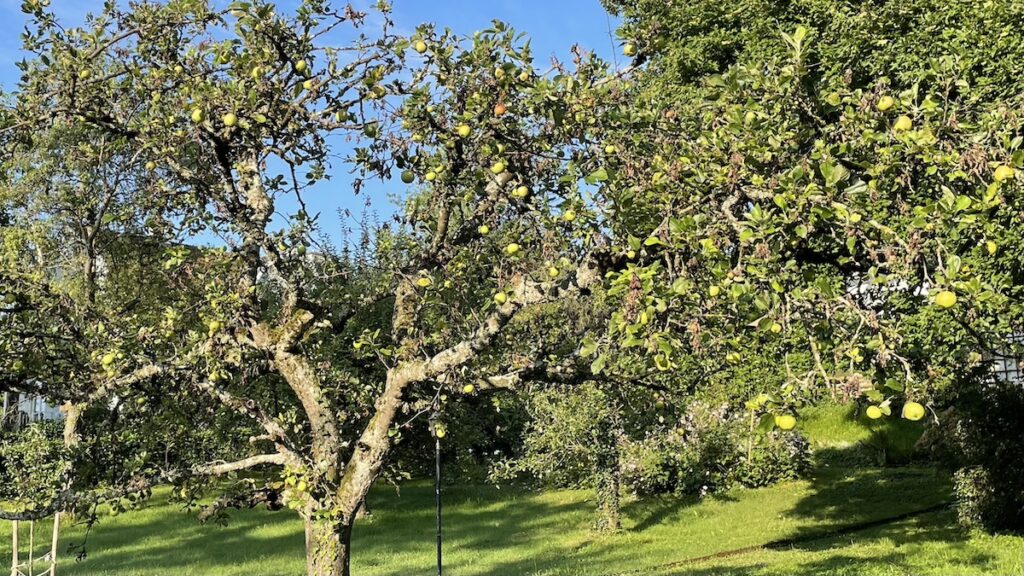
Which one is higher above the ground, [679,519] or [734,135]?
[734,135]

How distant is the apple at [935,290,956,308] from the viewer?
10.4ft

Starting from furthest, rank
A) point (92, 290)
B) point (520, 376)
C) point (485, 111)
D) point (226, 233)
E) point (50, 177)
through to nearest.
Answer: point (50, 177) < point (92, 290) < point (226, 233) < point (520, 376) < point (485, 111)

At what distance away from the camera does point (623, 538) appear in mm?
17031

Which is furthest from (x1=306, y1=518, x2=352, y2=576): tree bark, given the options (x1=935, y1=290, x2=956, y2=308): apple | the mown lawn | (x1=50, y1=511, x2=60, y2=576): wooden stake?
the mown lawn

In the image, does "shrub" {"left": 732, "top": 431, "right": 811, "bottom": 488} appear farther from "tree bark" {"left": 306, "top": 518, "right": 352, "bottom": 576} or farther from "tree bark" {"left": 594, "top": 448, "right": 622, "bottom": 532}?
"tree bark" {"left": 306, "top": 518, "right": 352, "bottom": 576}

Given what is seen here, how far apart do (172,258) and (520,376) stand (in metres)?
2.41

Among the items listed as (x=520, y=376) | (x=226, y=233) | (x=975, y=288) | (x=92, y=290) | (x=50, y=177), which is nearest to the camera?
(x=975, y=288)

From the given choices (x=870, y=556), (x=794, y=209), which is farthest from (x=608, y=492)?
(x=794, y=209)

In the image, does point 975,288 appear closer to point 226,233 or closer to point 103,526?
point 226,233

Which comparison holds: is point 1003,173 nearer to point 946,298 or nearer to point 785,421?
point 946,298

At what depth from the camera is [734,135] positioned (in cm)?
430

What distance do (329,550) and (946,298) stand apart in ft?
13.0

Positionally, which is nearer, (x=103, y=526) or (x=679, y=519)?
(x=679, y=519)

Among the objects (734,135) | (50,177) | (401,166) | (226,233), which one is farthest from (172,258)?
(50,177)
